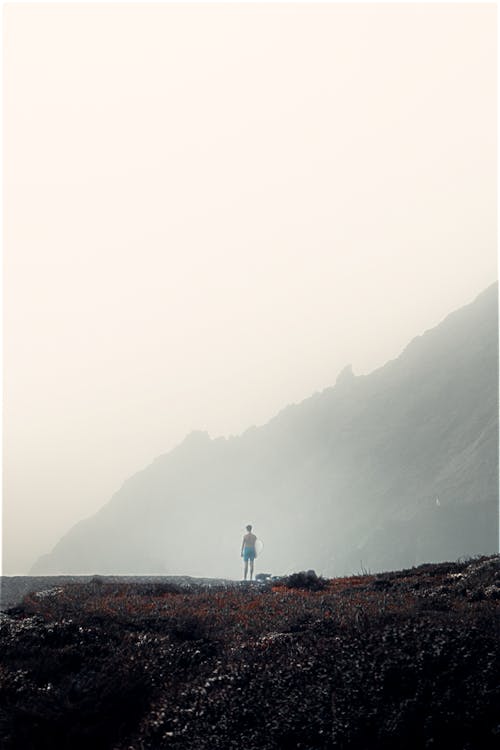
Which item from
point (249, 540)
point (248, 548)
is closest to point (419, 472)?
point (249, 540)

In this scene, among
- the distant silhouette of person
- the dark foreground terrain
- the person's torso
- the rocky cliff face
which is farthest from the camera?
the rocky cliff face

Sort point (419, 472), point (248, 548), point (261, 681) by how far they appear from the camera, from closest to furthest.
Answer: point (261, 681)
point (248, 548)
point (419, 472)

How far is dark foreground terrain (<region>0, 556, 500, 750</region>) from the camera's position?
26.1ft

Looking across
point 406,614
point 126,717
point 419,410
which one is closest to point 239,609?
point 406,614

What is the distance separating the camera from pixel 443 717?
7.90 metres

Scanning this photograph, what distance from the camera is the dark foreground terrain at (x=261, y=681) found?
26.1ft

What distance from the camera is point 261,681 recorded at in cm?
910

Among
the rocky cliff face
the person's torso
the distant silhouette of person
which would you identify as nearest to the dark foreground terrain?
the distant silhouette of person

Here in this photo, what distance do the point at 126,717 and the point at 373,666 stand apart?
344cm

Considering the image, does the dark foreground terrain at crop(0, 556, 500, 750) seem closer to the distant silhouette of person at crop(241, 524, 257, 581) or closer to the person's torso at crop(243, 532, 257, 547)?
the distant silhouette of person at crop(241, 524, 257, 581)

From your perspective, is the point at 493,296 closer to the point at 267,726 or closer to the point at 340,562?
the point at 340,562

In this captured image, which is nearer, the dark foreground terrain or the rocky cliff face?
the dark foreground terrain

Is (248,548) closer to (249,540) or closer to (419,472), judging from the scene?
(249,540)

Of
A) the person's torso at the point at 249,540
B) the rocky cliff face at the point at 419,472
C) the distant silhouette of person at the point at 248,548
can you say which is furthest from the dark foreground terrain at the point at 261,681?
the rocky cliff face at the point at 419,472
